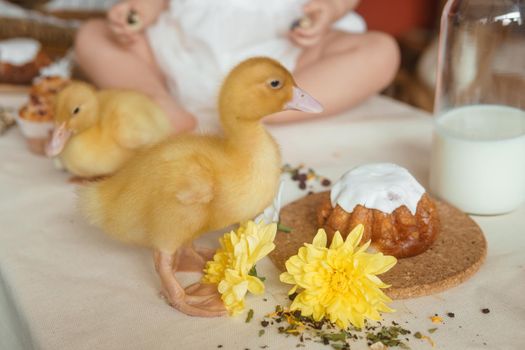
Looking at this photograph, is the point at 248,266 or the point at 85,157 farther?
the point at 85,157

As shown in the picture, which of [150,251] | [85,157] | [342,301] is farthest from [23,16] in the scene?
[342,301]

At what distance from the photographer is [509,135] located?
98 centimetres

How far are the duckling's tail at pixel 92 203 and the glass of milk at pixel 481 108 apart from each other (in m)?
0.55

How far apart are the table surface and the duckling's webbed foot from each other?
0.04 metres

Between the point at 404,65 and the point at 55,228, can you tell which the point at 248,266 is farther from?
the point at 404,65

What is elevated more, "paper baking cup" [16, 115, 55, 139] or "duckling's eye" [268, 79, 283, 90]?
"duckling's eye" [268, 79, 283, 90]

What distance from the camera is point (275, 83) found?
2.40 ft

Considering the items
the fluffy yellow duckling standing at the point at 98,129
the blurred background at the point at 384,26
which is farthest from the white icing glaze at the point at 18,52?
the fluffy yellow duckling standing at the point at 98,129

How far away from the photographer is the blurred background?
180cm

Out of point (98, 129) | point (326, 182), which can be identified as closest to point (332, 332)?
point (326, 182)

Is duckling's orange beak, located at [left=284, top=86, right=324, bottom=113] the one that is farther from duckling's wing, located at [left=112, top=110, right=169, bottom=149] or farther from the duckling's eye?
duckling's wing, located at [left=112, top=110, right=169, bottom=149]

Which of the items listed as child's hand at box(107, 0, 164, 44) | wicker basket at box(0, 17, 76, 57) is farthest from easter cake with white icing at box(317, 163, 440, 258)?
wicker basket at box(0, 17, 76, 57)

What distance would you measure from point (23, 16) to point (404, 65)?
132 centimetres

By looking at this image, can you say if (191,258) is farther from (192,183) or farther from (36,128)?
(36,128)
